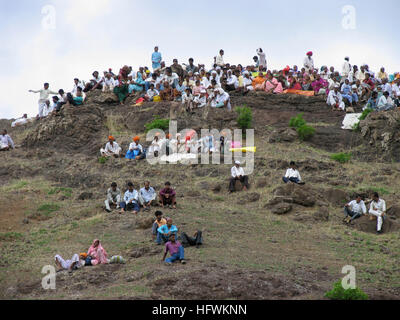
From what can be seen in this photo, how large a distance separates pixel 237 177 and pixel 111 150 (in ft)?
20.0

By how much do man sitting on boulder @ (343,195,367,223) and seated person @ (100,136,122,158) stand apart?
986 cm

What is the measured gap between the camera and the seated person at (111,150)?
81.2 ft

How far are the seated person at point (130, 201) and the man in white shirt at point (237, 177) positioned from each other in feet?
11.6

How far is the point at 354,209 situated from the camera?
18.7 meters

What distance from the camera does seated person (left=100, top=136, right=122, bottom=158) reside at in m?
24.7

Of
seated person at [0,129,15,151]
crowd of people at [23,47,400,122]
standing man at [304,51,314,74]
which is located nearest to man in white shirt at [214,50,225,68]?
crowd of people at [23,47,400,122]

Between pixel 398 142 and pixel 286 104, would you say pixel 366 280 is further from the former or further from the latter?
pixel 286 104

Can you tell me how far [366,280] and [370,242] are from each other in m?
3.48

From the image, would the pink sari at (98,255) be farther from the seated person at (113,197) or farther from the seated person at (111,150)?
the seated person at (111,150)

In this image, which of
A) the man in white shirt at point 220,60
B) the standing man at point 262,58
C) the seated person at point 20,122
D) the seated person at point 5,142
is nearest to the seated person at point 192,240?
the seated person at point 5,142

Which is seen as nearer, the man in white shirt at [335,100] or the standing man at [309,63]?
the man in white shirt at [335,100]

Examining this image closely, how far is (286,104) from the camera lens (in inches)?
1150

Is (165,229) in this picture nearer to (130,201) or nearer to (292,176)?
(130,201)

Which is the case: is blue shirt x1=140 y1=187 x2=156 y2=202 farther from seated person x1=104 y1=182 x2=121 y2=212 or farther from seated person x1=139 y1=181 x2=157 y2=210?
seated person x1=104 y1=182 x2=121 y2=212
